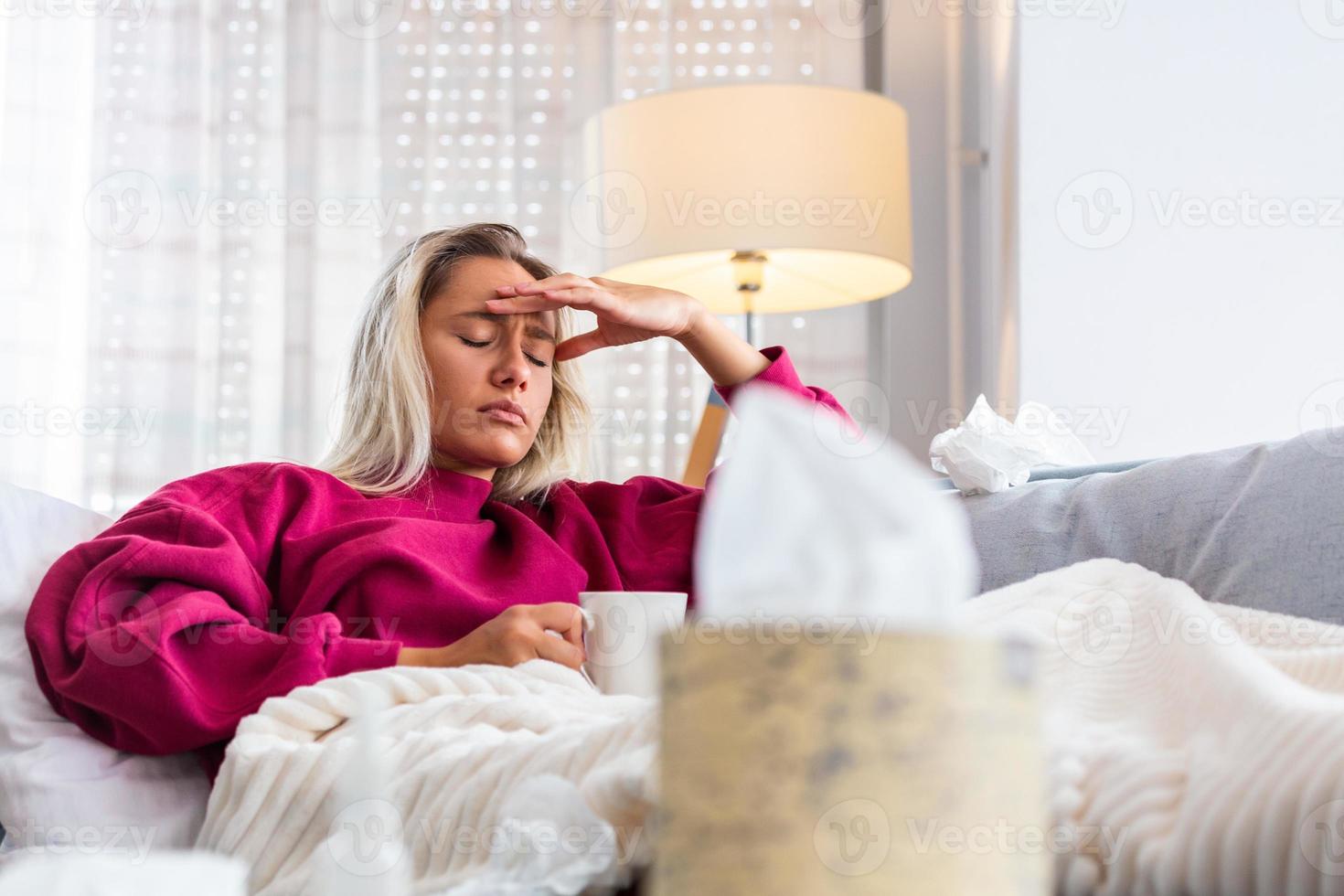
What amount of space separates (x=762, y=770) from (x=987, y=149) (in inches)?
103

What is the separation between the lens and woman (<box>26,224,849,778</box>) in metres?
1.05

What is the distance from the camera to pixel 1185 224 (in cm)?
219

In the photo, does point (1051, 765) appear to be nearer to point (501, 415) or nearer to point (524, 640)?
point (524, 640)

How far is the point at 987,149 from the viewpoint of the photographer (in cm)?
272

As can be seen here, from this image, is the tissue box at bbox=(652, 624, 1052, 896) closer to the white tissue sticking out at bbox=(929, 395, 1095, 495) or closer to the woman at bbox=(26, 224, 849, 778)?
the woman at bbox=(26, 224, 849, 778)

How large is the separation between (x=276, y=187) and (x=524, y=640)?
202 cm

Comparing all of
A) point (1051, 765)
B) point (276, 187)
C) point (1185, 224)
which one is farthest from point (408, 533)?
point (276, 187)

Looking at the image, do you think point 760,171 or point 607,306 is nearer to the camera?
point 607,306

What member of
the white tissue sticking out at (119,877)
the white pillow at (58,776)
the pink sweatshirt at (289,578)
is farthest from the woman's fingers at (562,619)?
the white tissue sticking out at (119,877)

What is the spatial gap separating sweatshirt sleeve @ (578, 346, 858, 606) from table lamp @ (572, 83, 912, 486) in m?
0.48

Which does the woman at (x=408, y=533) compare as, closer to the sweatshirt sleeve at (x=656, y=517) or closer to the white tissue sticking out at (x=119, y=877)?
the sweatshirt sleeve at (x=656, y=517)

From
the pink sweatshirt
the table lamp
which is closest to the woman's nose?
the pink sweatshirt

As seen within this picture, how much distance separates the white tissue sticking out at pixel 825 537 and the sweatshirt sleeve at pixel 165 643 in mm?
811

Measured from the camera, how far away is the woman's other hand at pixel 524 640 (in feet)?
3.48
